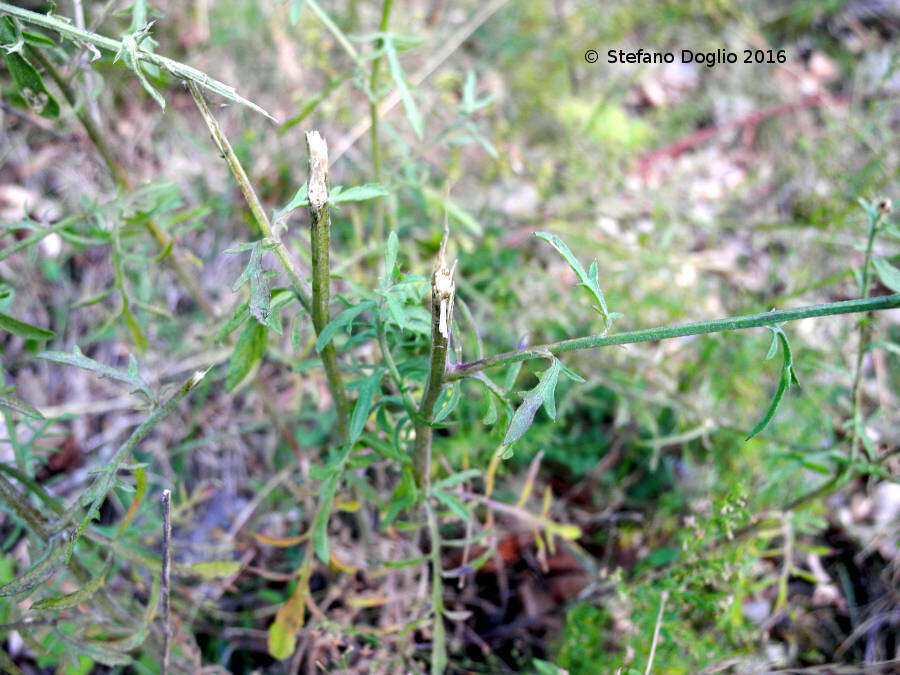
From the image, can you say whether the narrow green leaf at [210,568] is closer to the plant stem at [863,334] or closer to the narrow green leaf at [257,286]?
the narrow green leaf at [257,286]

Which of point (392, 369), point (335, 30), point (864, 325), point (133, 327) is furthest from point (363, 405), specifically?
point (864, 325)

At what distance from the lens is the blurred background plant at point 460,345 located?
4.24 ft

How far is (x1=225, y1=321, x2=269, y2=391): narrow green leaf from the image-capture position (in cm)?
110

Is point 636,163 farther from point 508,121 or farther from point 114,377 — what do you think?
point 114,377

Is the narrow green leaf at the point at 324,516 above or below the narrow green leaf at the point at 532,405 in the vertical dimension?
below

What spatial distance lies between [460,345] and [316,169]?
389 mm

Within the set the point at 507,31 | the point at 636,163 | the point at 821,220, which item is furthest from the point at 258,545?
the point at 507,31

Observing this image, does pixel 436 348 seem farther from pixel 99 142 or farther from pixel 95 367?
pixel 99 142

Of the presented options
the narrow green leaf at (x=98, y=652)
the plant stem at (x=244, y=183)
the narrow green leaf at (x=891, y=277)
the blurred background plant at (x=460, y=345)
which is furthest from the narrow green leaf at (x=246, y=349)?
the narrow green leaf at (x=891, y=277)

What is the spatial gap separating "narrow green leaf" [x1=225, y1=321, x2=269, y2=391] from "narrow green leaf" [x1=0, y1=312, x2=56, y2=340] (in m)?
0.32

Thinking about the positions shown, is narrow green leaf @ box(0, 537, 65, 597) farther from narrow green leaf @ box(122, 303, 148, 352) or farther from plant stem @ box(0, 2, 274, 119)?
plant stem @ box(0, 2, 274, 119)

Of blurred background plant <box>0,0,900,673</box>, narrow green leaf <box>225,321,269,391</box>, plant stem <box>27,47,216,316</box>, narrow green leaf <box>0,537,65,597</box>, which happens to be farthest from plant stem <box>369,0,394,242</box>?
narrow green leaf <box>0,537,65,597</box>

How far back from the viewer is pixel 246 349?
1.11 metres

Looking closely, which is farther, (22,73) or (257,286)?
(22,73)
